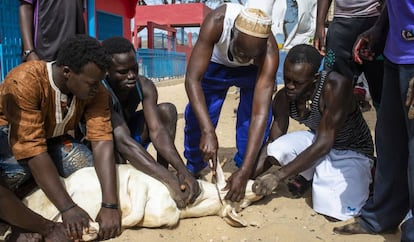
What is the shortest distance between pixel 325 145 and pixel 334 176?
8.4 inches

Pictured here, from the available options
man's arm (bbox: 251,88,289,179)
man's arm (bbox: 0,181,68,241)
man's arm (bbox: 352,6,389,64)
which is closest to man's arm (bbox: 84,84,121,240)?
man's arm (bbox: 0,181,68,241)

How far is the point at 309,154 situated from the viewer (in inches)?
105

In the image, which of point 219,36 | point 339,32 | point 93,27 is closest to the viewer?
point 219,36

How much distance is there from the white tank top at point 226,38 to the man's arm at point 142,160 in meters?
0.81

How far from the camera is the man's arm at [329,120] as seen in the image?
8.39 ft

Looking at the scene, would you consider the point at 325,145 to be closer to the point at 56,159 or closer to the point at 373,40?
the point at 373,40

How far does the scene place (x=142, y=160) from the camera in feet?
8.08

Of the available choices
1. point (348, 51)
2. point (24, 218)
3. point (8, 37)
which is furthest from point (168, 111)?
point (8, 37)

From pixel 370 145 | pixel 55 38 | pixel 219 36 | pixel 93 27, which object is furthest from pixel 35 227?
pixel 93 27

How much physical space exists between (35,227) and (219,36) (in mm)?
1524

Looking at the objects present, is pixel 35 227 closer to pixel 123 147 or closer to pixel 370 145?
pixel 123 147

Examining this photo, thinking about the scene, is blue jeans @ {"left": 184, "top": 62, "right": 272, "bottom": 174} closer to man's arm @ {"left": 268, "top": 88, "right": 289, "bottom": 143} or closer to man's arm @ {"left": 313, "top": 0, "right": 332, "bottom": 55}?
man's arm @ {"left": 268, "top": 88, "right": 289, "bottom": 143}

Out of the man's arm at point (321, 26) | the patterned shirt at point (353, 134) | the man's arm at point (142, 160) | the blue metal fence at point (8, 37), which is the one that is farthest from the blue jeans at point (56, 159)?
the blue metal fence at point (8, 37)

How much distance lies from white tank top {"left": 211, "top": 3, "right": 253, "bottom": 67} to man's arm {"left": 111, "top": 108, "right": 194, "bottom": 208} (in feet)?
2.66
